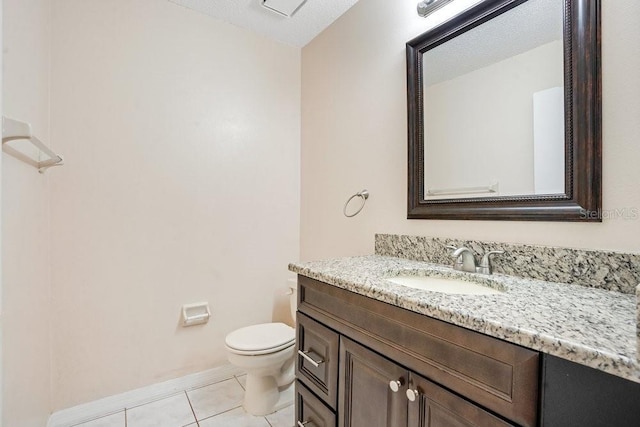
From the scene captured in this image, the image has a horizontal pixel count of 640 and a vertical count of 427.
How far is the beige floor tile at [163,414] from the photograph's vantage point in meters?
1.58

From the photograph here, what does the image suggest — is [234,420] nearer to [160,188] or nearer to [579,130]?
[160,188]

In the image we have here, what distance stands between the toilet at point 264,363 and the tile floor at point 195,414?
0.21 feet

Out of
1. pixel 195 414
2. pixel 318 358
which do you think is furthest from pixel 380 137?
pixel 195 414

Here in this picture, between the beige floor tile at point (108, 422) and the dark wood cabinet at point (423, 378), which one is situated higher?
the dark wood cabinet at point (423, 378)

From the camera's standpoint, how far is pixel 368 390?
898 millimetres

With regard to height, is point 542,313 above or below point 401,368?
above

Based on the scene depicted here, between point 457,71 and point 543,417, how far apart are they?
4.15 ft

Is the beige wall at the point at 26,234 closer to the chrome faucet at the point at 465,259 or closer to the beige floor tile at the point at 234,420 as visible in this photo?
the beige floor tile at the point at 234,420

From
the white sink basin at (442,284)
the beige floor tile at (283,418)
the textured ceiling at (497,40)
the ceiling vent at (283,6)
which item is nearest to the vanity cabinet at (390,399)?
the white sink basin at (442,284)

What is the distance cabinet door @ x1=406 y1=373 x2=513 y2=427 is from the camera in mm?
636

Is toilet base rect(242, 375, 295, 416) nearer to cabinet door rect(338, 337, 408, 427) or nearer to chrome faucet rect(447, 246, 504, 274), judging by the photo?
cabinet door rect(338, 337, 408, 427)

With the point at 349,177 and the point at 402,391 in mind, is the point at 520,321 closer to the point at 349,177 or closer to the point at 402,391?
the point at 402,391

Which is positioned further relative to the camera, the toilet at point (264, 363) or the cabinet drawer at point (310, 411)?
the toilet at point (264, 363)

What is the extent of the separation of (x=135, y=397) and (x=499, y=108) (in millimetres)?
2378
